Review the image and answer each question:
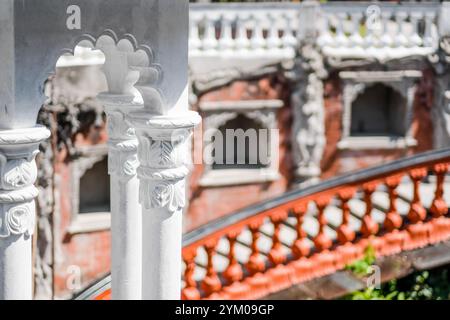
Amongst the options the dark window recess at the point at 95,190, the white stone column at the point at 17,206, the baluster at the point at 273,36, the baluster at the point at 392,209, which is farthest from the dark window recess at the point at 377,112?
the white stone column at the point at 17,206

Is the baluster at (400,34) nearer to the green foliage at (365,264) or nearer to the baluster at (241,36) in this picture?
the baluster at (241,36)

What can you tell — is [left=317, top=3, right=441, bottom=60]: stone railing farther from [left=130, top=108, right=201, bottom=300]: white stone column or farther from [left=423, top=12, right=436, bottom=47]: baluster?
[left=130, top=108, right=201, bottom=300]: white stone column

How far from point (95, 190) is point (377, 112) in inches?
229

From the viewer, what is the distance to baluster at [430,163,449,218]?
9500 mm

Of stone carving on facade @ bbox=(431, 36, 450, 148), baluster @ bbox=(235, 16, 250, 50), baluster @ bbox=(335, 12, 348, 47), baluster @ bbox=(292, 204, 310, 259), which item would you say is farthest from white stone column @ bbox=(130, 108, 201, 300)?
stone carving on facade @ bbox=(431, 36, 450, 148)

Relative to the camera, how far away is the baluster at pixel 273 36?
1650 centimetres

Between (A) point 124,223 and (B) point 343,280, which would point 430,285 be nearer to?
(B) point 343,280

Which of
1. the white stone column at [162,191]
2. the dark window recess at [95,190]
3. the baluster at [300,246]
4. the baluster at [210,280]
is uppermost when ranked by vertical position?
the white stone column at [162,191]

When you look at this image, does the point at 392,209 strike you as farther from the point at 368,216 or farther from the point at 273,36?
the point at 273,36

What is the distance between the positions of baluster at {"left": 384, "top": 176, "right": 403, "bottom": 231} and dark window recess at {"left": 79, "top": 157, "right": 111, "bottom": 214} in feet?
25.4

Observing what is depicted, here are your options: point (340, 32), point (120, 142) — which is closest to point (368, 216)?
point (120, 142)

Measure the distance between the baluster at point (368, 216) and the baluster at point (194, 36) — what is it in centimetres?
695

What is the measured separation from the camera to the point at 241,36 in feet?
53.5
